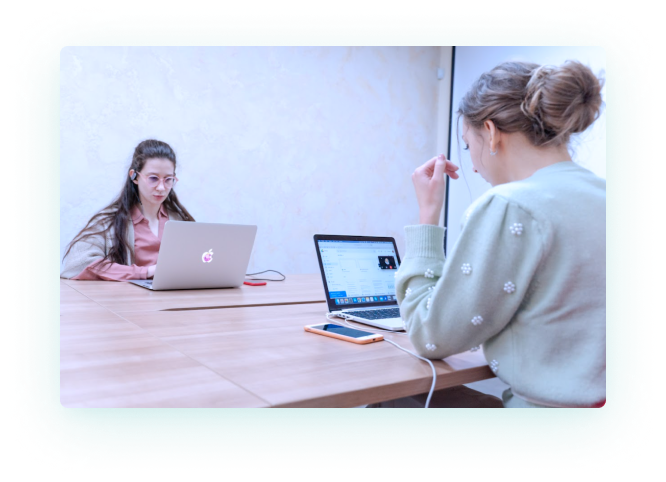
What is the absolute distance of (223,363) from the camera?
84 cm

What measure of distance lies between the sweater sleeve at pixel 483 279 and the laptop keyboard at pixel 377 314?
400 millimetres

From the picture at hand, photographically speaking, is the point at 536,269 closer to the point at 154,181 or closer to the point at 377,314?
the point at 377,314

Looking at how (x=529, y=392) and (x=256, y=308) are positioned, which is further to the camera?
(x=256, y=308)

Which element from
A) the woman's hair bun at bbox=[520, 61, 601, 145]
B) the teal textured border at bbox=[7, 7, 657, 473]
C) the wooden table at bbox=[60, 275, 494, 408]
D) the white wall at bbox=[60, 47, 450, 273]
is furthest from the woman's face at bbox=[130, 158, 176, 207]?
the woman's hair bun at bbox=[520, 61, 601, 145]

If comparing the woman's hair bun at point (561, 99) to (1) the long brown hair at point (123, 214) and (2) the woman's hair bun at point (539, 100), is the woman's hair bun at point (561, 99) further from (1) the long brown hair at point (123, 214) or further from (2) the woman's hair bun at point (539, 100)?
(1) the long brown hair at point (123, 214)

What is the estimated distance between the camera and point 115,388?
706mm

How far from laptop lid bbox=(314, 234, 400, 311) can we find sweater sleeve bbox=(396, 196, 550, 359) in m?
0.50

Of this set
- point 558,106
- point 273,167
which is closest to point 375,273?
point 558,106

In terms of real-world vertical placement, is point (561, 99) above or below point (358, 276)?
above

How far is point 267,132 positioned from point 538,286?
114 inches

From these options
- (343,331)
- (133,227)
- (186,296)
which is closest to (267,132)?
(133,227)

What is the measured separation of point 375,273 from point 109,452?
92cm

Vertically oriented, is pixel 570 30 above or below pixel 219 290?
above

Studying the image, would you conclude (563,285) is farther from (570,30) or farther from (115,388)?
(115,388)
